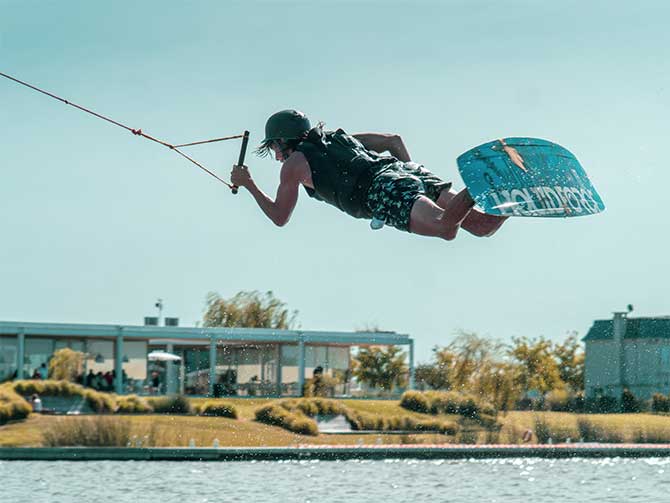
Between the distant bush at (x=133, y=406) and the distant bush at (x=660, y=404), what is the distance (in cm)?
2218

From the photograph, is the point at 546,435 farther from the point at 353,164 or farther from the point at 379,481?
the point at 353,164

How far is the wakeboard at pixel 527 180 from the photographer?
385 inches

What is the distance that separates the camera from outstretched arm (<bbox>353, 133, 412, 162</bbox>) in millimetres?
11086

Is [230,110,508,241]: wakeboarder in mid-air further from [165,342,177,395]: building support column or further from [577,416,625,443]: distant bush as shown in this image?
[165,342,177,395]: building support column

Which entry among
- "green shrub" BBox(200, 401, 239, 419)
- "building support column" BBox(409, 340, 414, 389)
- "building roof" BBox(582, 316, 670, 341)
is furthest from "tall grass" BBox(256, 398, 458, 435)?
"building roof" BBox(582, 316, 670, 341)

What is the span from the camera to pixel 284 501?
30.0 metres

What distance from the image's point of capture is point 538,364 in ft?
221

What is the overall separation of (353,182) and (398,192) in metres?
0.39

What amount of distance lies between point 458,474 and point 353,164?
24658 millimetres

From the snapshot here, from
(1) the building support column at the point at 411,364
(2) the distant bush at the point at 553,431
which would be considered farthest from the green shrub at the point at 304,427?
(1) the building support column at the point at 411,364

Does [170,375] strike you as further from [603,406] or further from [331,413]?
[603,406]

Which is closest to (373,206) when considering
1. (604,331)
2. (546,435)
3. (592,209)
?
(592,209)

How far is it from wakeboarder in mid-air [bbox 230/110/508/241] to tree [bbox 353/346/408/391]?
185 ft

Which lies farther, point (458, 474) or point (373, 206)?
point (458, 474)
